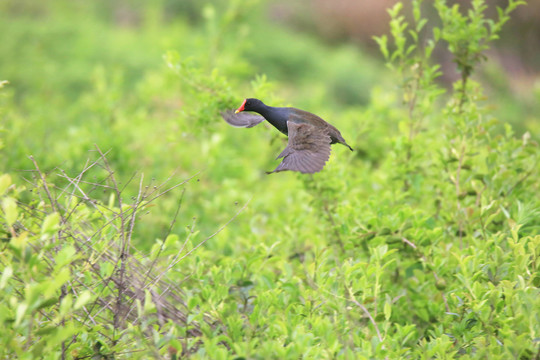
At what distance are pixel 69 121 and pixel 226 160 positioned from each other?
3728 millimetres

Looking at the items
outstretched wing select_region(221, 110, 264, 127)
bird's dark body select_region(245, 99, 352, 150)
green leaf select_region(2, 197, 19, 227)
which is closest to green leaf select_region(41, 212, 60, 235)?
green leaf select_region(2, 197, 19, 227)

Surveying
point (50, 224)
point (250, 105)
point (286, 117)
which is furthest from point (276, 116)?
point (50, 224)

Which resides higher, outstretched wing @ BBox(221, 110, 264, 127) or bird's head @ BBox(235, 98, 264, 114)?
bird's head @ BBox(235, 98, 264, 114)

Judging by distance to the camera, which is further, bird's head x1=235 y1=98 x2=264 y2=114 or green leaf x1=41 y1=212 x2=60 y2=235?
bird's head x1=235 y1=98 x2=264 y2=114

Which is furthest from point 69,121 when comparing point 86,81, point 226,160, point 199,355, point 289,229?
point 199,355

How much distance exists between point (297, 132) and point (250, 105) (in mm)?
448

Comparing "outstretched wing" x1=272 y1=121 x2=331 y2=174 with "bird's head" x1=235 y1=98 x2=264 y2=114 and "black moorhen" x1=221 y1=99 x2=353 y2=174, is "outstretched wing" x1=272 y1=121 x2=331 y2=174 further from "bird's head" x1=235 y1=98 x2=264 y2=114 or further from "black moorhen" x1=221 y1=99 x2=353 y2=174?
"bird's head" x1=235 y1=98 x2=264 y2=114

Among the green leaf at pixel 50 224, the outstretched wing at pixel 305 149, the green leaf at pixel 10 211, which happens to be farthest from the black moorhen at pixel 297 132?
the green leaf at pixel 10 211

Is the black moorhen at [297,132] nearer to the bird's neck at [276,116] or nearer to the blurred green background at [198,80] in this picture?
the bird's neck at [276,116]

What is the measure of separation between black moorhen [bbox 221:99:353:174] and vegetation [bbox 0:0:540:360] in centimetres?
18

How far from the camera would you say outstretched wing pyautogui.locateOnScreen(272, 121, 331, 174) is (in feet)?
9.59

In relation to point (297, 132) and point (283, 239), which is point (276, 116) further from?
point (283, 239)

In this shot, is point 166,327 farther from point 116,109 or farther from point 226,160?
point 116,109

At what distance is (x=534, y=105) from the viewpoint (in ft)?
26.5
